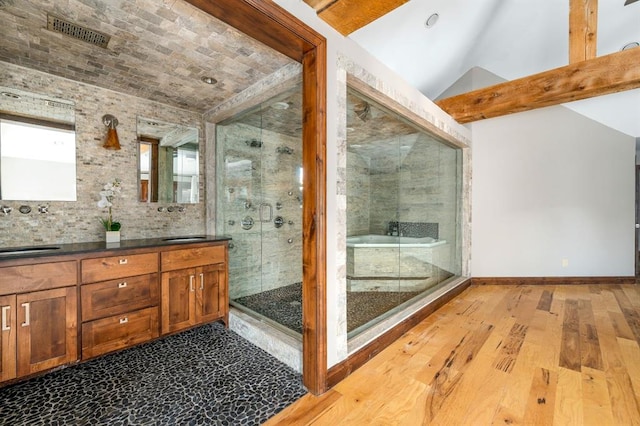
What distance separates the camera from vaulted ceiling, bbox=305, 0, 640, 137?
288 centimetres

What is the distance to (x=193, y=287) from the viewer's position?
2.58 m

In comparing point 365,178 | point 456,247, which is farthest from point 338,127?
point 456,247

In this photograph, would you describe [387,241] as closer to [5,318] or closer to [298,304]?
[298,304]

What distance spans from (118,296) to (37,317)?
0.45 metres

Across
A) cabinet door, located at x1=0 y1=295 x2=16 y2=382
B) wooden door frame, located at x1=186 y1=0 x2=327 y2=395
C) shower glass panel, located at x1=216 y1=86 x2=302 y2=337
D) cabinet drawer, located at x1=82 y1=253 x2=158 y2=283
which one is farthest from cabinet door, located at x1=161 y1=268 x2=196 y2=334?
wooden door frame, located at x1=186 y1=0 x2=327 y2=395

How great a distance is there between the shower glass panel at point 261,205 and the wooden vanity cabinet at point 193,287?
0.31m

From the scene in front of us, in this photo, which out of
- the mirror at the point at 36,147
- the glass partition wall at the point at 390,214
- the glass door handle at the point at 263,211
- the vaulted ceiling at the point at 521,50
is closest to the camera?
the mirror at the point at 36,147

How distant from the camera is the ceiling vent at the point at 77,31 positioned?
5.80ft

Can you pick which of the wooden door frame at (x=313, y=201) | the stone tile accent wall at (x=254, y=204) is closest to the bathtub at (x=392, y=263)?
the wooden door frame at (x=313, y=201)

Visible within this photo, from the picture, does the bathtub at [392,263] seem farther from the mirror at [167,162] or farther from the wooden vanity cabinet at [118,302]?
the mirror at [167,162]

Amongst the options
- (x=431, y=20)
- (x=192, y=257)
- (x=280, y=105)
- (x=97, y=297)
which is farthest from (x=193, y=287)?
(x=431, y=20)

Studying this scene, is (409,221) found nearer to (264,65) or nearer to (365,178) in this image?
(365,178)

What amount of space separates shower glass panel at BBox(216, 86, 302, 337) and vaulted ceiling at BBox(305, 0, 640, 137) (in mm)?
1316

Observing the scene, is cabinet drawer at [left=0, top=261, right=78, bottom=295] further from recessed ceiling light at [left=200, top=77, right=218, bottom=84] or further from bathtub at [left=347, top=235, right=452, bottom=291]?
bathtub at [left=347, top=235, right=452, bottom=291]
